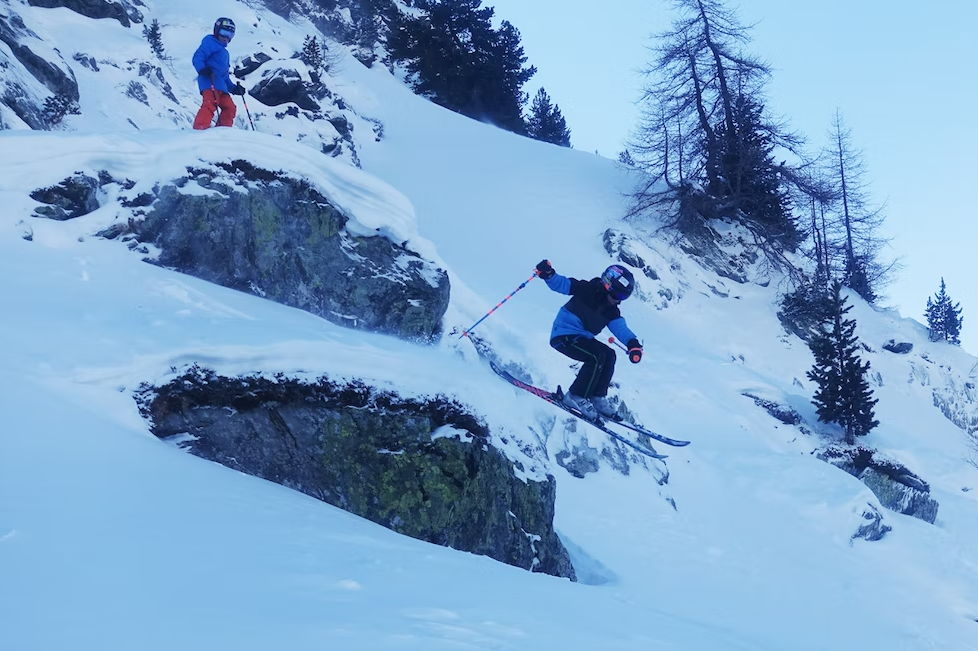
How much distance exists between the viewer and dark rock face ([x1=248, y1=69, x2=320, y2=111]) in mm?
22906

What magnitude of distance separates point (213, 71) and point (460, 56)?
1073 inches

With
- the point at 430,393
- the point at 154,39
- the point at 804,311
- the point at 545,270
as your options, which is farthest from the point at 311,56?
the point at 430,393

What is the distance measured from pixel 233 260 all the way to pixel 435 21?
3071 centimetres

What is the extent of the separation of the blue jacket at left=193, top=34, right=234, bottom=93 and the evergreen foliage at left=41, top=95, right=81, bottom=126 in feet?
11.5

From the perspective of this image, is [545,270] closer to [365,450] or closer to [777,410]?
[365,450]

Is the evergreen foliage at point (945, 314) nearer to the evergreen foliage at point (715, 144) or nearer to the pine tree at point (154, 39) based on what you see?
the evergreen foliage at point (715, 144)

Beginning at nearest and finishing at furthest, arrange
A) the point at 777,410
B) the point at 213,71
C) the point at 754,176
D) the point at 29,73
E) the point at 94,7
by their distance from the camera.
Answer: the point at 213,71 < the point at 29,73 < the point at 777,410 < the point at 94,7 < the point at 754,176

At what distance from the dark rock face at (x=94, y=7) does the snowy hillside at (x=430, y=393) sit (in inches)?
20.8

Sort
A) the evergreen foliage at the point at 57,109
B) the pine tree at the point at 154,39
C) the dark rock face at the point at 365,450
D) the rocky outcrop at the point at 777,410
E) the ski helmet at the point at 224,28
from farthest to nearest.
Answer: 1. the pine tree at the point at 154,39
2. the rocky outcrop at the point at 777,410
3. the evergreen foliage at the point at 57,109
4. the ski helmet at the point at 224,28
5. the dark rock face at the point at 365,450

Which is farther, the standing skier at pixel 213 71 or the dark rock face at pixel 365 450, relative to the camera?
the standing skier at pixel 213 71

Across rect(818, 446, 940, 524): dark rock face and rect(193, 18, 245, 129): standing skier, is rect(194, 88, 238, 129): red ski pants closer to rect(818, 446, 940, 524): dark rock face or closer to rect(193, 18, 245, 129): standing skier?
rect(193, 18, 245, 129): standing skier

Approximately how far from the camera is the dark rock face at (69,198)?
8570 mm

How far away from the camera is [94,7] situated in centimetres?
2059

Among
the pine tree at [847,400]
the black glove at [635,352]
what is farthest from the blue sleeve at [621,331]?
the pine tree at [847,400]
